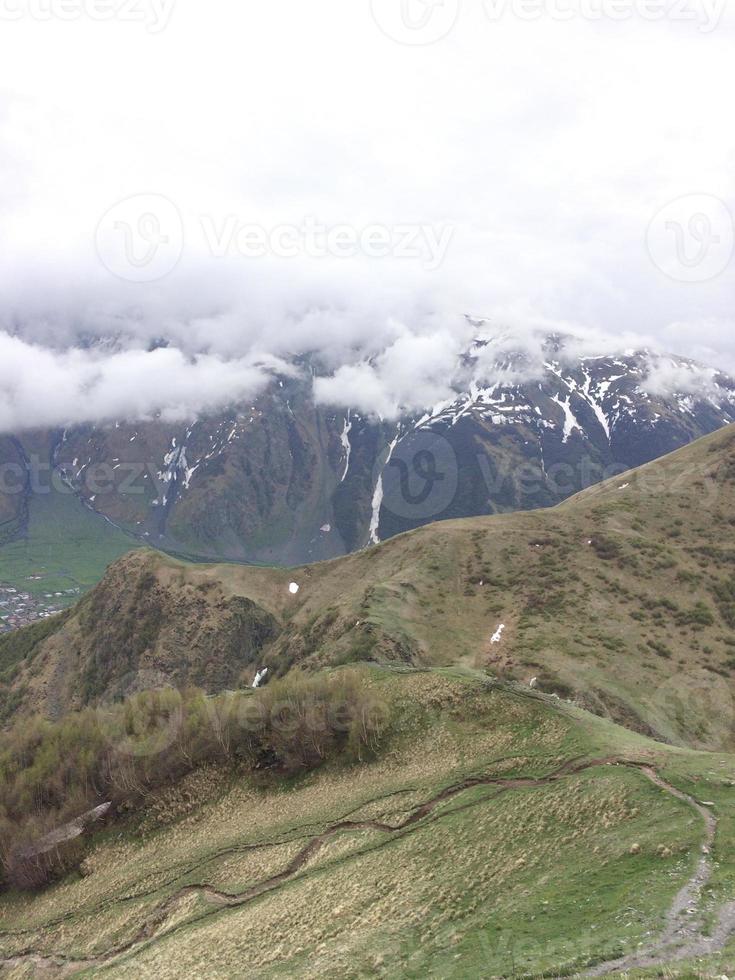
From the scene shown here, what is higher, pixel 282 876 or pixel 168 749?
pixel 168 749

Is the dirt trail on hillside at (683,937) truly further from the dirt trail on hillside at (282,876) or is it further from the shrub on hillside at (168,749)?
the shrub on hillside at (168,749)

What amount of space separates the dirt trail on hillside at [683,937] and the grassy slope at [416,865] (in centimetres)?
81

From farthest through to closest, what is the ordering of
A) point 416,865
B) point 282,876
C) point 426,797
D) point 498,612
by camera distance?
point 498,612 < point 426,797 < point 282,876 < point 416,865

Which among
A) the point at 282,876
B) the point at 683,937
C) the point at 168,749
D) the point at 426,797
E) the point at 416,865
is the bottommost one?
the point at 282,876

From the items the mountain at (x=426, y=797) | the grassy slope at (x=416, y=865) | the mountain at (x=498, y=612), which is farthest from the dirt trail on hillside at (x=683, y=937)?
the mountain at (x=498, y=612)

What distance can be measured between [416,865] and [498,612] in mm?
89454

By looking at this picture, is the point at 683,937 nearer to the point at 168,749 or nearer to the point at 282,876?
the point at 282,876

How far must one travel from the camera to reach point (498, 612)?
125250 mm

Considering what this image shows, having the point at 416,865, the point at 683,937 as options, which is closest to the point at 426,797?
the point at 416,865

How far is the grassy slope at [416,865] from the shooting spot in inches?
1147

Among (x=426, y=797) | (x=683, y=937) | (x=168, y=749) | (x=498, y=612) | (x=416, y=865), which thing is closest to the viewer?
(x=683, y=937)

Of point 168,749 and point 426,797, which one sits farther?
point 168,749

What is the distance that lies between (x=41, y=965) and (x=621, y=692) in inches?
3155

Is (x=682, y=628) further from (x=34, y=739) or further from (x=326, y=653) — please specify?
(x=34, y=739)
